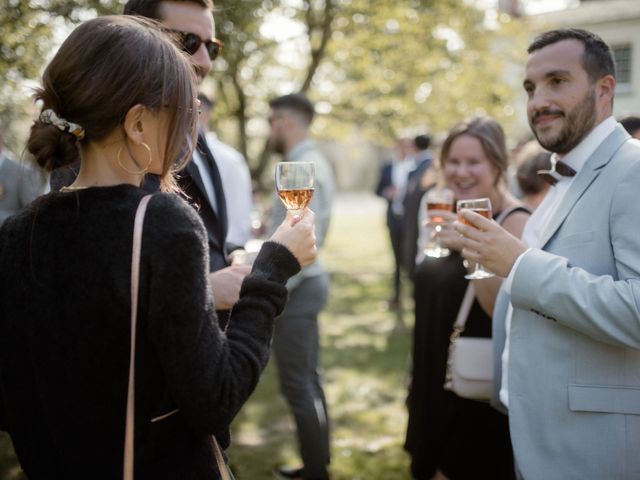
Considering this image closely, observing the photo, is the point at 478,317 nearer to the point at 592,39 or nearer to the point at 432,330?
the point at 432,330

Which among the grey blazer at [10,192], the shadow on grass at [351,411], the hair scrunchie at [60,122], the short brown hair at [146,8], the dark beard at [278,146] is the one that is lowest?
the shadow on grass at [351,411]

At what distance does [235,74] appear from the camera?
26.1 feet

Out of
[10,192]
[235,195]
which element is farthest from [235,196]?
[10,192]

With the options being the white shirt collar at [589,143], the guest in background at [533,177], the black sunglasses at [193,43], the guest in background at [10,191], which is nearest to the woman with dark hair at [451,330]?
the guest in background at [533,177]

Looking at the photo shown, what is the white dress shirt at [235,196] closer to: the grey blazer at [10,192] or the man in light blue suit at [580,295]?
the grey blazer at [10,192]

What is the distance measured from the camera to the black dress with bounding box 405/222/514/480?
11.1 feet

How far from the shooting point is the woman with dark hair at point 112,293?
143 cm

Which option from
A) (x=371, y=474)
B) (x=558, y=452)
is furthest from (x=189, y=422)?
(x=371, y=474)

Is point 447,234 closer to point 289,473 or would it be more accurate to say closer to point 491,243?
point 491,243

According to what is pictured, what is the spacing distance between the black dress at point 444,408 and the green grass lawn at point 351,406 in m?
1.04

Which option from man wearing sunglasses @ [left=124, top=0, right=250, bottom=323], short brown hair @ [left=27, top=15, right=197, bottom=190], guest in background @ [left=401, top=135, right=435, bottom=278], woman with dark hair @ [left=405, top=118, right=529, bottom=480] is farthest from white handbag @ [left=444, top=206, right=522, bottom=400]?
guest in background @ [left=401, top=135, right=435, bottom=278]

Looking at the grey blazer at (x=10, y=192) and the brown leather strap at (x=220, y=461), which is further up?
the grey blazer at (x=10, y=192)

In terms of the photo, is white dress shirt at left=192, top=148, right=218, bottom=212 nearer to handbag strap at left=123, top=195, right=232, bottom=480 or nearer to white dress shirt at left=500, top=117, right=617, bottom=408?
handbag strap at left=123, top=195, right=232, bottom=480

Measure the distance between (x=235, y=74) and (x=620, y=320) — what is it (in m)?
6.81
